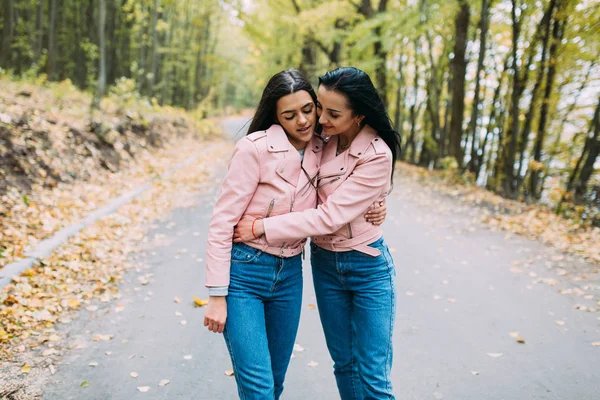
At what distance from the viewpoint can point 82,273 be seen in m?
5.30

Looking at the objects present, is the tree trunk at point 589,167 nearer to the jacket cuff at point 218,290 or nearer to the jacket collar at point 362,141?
the jacket collar at point 362,141

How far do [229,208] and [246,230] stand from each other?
0.13 metres

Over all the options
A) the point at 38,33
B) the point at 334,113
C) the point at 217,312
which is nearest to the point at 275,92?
the point at 334,113

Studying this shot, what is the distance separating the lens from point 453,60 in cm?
1456

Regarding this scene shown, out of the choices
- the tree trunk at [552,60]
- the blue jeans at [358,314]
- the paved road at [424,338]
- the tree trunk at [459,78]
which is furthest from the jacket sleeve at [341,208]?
the tree trunk at [459,78]

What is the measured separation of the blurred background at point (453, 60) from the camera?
11.1 m

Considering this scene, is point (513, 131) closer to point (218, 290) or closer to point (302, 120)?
point (302, 120)

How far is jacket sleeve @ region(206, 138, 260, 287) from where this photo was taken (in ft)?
6.82

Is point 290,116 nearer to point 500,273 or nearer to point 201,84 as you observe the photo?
point 500,273

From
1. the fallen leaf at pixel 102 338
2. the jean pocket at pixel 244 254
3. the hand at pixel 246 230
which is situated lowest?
the fallen leaf at pixel 102 338

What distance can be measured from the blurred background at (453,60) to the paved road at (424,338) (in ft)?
13.1

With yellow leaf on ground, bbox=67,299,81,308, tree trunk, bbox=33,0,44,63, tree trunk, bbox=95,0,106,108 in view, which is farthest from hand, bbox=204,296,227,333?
tree trunk, bbox=33,0,44,63

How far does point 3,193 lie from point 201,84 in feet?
86.3

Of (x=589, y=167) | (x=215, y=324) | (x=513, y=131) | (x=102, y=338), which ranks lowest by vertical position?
(x=102, y=338)
